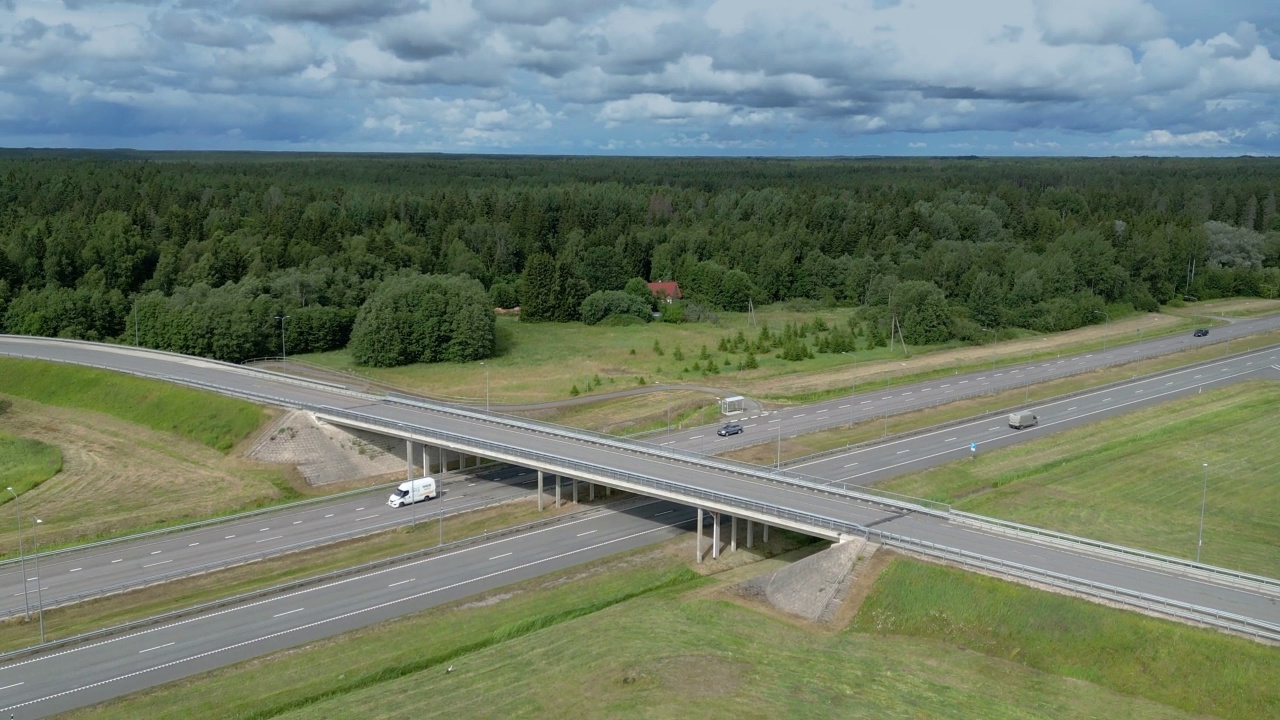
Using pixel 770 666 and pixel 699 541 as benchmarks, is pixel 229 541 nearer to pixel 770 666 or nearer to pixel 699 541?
pixel 699 541

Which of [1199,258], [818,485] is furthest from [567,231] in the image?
[818,485]

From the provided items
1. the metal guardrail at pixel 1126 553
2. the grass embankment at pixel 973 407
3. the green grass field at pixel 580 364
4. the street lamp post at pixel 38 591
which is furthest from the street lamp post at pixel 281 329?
the metal guardrail at pixel 1126 553

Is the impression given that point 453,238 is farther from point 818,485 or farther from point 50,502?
point 818,485

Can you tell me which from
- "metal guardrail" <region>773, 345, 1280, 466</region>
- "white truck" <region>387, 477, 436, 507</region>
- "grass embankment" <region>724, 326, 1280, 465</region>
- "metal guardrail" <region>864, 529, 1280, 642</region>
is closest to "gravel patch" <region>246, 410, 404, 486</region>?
"white truck" <region>387, 477, 436, 507</region>

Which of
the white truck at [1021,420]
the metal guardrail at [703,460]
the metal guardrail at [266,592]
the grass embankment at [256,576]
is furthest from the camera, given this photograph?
the white truck at [1021,420]

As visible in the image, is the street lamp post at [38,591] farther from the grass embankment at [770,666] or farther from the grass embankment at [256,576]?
Result: the grass embankment at [770,666]

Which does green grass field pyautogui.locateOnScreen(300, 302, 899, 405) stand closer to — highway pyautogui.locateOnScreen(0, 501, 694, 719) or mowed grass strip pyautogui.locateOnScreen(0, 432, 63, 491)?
highway pyautogui.locateOnScreen(0, 501, 694, 719)

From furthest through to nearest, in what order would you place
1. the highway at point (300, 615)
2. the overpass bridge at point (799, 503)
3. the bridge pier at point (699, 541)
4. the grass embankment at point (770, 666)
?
the bridge pier at point (699, 541)
the overpass bridge at point (799, 503)
the highway at point (300, 615)
the grass embankment at point (770, 666)
